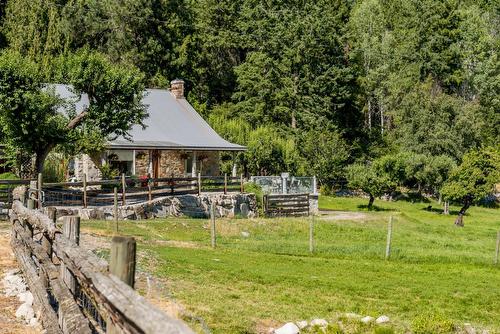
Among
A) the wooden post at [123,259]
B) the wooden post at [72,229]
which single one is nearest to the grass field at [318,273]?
the wooden post at [72,229]

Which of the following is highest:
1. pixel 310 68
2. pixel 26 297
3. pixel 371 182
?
pixel 310 68

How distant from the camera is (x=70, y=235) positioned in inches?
344

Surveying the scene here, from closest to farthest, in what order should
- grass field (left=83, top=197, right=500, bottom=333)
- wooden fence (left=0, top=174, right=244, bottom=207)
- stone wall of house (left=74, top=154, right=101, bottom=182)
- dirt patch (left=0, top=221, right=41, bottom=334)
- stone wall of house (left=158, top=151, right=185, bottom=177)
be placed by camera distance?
dirt patch (left=0, top=221, right=41, bottom=334)
grass field (left=83, top=197, right=500, bottom=333)
wooden fence (left=0, top=174, right=244, bottom=207)
stone wall of house (left=74, top=154, right=101, bottom=182)
stone wall of house (left=158, top=151, right=185, bottom=177)

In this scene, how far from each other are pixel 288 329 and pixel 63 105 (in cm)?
2224

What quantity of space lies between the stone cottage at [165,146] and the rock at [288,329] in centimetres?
2619

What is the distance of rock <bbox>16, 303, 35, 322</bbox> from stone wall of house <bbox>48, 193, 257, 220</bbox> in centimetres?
1553

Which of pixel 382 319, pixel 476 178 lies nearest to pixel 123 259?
pixel 382 319

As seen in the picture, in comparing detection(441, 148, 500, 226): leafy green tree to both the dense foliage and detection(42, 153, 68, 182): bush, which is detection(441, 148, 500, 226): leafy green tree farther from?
detection(42, 153, 68, 182): bush

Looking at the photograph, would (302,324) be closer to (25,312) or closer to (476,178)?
(25,312)

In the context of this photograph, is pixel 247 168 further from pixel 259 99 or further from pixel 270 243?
pixel 270 243

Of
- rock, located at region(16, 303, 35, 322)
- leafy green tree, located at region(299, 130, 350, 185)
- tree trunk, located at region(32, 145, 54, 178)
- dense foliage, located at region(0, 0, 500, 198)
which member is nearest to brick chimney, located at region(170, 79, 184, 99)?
dense foliage, located at region(0, 0, 500, 198)

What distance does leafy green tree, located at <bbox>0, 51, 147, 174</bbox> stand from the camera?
92.7 ft

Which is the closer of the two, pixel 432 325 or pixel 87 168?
pixel 432 325

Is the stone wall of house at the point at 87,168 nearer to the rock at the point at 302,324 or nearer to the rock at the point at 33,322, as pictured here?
the rock at the point at 302,324
